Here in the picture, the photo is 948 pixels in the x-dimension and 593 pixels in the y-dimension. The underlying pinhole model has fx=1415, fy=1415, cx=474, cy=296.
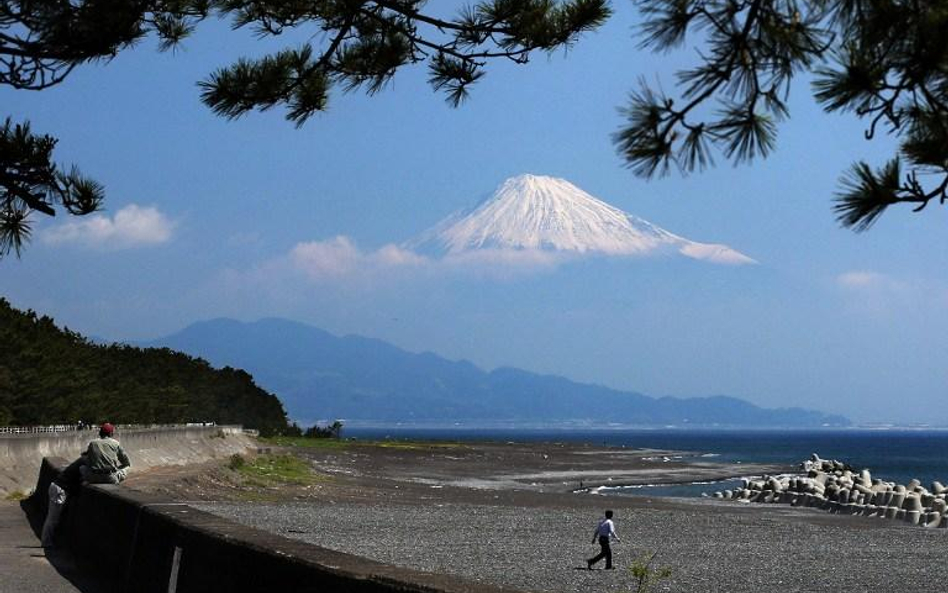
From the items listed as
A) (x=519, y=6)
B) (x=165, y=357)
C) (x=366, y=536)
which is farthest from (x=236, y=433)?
(x=519, y=6)

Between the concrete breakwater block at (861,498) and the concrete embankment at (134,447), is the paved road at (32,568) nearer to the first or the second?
the concrete embankment at (134,447)

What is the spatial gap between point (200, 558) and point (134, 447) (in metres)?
37.5

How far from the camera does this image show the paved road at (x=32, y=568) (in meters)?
14.7

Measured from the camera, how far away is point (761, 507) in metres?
51.8

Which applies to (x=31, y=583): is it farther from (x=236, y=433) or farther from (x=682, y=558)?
(x=236, y=433)

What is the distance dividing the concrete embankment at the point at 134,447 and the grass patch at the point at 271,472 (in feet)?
6.64

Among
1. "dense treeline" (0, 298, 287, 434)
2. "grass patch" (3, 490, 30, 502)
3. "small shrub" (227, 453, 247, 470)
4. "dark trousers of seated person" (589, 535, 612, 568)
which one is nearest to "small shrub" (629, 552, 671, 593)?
"dark trousers of seated person" (589, 535, 612, 568)

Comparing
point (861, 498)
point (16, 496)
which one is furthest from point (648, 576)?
point (861, 498)

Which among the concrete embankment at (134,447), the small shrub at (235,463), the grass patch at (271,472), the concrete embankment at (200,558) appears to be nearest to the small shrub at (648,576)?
the concrete embankment at (200,558)

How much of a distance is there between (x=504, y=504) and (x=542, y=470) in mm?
43645

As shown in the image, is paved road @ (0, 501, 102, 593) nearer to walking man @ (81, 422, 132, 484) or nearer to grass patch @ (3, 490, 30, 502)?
walking man @ (81, 422, 132, 484)

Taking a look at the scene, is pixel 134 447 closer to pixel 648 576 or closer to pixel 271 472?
pixel 271 472

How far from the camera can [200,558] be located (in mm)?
10844

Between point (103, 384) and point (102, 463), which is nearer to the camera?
point (102, 463)
